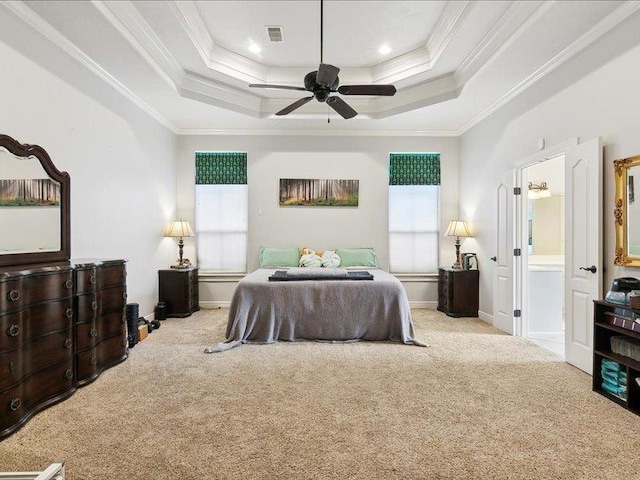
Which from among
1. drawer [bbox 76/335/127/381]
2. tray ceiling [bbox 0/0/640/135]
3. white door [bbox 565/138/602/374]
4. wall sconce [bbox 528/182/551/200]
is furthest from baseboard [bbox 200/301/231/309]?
wall sconce [bbox 528/182/551/200]

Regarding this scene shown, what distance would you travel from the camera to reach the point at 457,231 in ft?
19.7

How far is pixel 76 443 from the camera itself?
225 centimetres

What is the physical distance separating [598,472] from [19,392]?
3.42 meters

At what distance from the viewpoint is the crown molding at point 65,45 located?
115 inches

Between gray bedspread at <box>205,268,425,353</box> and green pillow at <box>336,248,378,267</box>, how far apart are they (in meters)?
1.72

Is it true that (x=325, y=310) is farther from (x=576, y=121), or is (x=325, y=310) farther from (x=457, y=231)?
(x=576, y=121)

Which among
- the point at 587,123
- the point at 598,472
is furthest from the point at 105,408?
the point at 587,123

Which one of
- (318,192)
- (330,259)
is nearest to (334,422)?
(330,259)

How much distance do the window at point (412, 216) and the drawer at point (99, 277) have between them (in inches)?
170

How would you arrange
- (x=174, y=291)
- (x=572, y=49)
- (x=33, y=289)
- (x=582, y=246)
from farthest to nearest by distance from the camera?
(x=174, y=291)
(x=572, y=49)
(x=582, y=246)
(x=33, y=289)

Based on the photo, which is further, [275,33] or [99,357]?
[275,33]

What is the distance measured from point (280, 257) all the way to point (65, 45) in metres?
3.79

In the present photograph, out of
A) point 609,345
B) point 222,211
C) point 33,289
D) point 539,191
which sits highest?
point 539,191

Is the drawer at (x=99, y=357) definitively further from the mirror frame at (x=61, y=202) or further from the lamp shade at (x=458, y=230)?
the lamp shade at (x=458, y=230)
